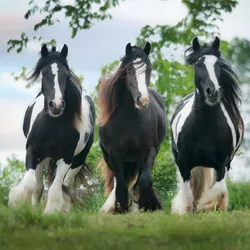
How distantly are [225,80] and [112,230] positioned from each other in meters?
4.01

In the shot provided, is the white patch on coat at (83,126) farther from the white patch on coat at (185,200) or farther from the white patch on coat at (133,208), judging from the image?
the white patch on coat at (185,200)

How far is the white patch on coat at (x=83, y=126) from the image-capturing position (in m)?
10.7

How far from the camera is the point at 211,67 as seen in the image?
391 inches

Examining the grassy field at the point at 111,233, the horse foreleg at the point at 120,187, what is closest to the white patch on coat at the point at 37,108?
the horse foreleg at the point at 120,187

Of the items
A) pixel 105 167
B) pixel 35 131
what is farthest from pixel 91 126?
pixel 35 131

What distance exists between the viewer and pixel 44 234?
6.97 metres

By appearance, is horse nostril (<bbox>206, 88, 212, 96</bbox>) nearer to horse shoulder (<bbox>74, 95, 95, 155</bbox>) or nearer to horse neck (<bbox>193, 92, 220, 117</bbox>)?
horse neck (<bbox>193, 92, 220, 117</bbox>)

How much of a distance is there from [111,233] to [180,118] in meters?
4.01

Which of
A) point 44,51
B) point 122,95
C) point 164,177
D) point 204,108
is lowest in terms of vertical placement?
point 164,177

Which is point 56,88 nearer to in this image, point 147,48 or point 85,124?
point 85,124

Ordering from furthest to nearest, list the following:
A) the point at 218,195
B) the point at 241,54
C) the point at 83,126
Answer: the point at 241,54, the point at 83,126, the point at 218,195

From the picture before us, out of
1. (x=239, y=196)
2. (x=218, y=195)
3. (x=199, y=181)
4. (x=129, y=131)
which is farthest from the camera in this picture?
(x=239, y=196)

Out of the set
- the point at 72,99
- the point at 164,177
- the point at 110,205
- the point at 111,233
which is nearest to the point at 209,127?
the point at 110,205

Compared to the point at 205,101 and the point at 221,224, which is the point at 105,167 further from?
the point at 221,224
